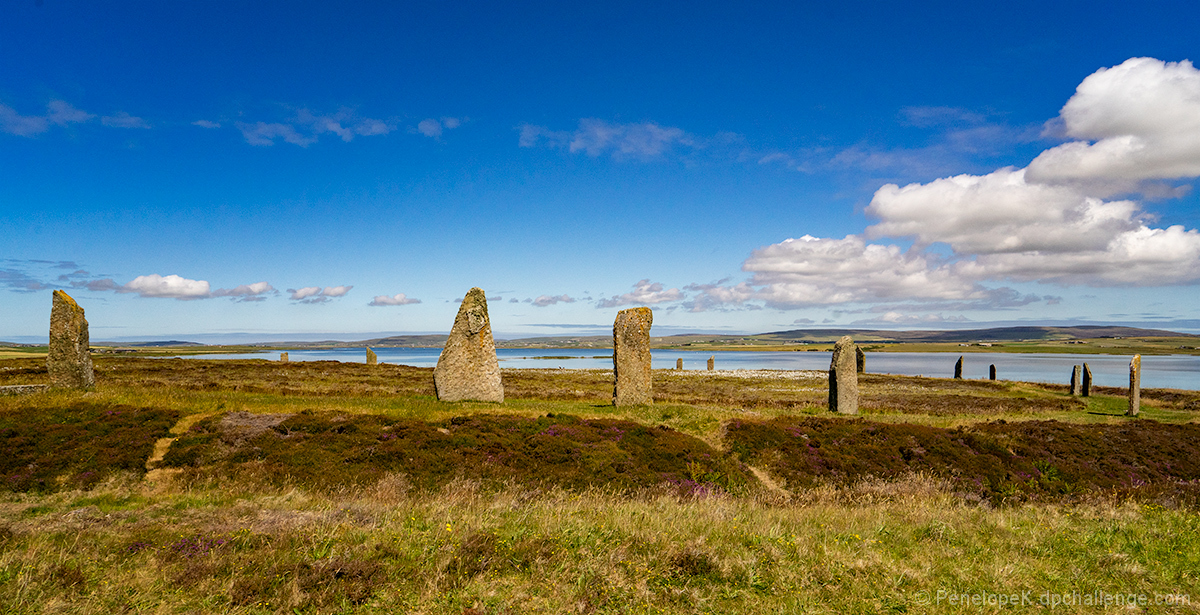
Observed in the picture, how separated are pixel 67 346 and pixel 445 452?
16.5 meters

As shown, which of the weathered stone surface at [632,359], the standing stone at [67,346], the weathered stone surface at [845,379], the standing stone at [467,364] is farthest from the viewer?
the weathered stone surface at [845,379]

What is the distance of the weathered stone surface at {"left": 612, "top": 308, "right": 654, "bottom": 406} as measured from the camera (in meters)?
21.2

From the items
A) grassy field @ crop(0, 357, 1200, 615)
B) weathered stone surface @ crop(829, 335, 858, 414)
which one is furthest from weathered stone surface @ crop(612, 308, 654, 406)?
weathered stone surface @ crop(829, 335, 858, 414)

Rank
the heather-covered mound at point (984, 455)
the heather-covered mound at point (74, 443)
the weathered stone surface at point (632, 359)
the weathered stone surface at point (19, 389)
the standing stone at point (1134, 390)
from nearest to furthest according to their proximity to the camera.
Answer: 1. the heather-covered mound at point (74, 443)
2. the heather-covered mound at point (984, 455)
3. the weathered stone surface at point (19, 389)
4. the weathered stone surface at point (632, 359)
5. the standing stone at point (1134, 390)

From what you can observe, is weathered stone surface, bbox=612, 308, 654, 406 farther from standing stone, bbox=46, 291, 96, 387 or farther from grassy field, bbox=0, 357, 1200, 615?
standing stone, bbox=46, 291, 96, 387

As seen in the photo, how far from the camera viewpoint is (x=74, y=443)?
12922mm

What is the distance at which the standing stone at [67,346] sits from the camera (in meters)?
19.4

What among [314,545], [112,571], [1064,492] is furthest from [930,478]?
[112,571]

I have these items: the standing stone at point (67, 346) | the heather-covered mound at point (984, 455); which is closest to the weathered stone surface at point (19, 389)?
the standing stone at point (67, 346)

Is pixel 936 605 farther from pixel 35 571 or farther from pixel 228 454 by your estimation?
pixel 228 454

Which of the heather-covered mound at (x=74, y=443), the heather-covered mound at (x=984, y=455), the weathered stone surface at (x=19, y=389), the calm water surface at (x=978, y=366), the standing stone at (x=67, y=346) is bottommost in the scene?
the calm water surface at (x=978, y=366)

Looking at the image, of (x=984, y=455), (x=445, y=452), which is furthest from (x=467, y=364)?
(x=984, y=455)

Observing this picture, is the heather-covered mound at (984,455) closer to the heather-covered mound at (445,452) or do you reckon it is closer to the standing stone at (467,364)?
the heather-covered mound at (445,452)

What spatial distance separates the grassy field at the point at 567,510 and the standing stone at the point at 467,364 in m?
1.19
